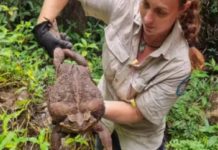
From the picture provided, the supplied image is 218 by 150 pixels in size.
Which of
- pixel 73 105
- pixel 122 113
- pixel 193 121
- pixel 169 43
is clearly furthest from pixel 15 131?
pixel 193 121

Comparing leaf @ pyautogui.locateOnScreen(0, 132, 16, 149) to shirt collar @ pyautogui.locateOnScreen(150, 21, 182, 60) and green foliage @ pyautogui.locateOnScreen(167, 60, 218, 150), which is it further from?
green foliage @ pyautogui.locateOnScreen(167, 60, 218, 150)

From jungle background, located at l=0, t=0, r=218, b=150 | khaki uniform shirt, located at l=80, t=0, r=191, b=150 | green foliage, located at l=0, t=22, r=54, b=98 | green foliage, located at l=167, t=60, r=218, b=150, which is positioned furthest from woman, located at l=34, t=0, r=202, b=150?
green foliage, located at l=167, t=60, r=218, b=150

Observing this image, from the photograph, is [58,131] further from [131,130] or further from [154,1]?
[131,130]

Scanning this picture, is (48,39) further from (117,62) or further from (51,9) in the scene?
(117,62)

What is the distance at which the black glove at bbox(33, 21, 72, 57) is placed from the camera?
6.52ft

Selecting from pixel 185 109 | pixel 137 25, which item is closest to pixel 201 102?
pixel 185 109

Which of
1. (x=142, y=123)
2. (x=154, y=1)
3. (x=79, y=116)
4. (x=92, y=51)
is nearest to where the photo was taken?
(x=79, y=116)

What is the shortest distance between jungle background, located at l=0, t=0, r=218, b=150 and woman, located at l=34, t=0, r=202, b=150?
1.05ft

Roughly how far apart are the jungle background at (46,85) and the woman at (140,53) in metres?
0.32

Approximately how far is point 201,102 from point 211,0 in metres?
1.57

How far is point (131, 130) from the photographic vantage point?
2.50m

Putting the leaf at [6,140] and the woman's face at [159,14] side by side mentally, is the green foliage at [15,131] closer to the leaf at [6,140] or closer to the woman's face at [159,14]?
the leaf at [6,140]

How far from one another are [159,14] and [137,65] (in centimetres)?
31

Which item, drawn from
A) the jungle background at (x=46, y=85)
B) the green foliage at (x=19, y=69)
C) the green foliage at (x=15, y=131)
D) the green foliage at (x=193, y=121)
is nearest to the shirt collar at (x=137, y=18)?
the jungle background at (x=46, y=85)
